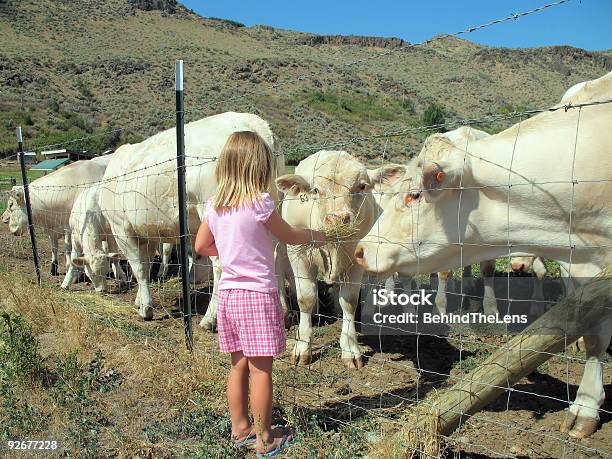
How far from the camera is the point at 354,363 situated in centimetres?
518

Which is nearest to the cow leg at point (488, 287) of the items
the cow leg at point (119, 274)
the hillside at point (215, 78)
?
the cow leg at point (119, 274)

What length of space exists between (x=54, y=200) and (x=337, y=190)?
8.66 m

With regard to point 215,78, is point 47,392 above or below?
below

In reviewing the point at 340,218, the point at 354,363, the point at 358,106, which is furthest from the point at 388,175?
the point at 358,106

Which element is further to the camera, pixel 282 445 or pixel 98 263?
pixel 98 263

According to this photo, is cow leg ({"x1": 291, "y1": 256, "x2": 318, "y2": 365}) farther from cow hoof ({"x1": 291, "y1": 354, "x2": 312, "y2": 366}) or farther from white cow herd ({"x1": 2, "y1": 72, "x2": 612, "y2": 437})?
cow hoof ({"x1": 291, "y1": 354, "x2": 312, "y2": 366})

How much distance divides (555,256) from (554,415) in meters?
1.10

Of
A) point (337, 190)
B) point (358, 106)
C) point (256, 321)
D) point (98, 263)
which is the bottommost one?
point (98, 263)

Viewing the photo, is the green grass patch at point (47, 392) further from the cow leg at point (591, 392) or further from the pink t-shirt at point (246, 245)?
the cow leg at point (591, 392)

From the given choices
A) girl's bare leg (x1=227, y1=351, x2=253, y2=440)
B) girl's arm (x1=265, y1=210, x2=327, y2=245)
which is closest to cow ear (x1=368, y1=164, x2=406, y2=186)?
girl's arm (x1=265, y1=210, x2=327, y2=245)

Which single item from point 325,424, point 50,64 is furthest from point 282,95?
point 325,424

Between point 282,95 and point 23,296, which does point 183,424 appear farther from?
point 282,95

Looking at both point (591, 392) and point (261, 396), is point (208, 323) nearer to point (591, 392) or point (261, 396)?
point (261, 396)

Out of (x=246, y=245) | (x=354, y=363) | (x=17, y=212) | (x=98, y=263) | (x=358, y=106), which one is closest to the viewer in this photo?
(x=246, y=245)
